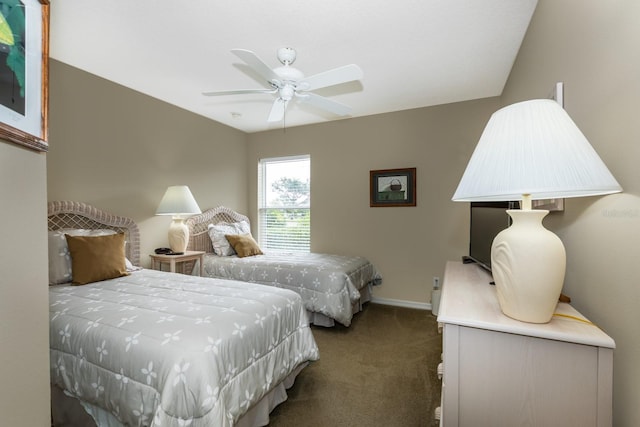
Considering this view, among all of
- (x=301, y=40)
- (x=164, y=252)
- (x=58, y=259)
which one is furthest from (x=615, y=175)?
(x=164, y=252)

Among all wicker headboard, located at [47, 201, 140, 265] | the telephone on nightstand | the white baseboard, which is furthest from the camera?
the white baseboard

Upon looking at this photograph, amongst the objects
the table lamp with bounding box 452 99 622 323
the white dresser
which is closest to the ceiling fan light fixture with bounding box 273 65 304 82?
the table lamp with bounding box 452 99 622 323

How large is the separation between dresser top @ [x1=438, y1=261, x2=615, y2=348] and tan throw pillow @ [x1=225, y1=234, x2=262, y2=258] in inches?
113

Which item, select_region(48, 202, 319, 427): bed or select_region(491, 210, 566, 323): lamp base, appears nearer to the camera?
select_region(491, 210, 566, 323): lamp base

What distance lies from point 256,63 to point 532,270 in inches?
71.0

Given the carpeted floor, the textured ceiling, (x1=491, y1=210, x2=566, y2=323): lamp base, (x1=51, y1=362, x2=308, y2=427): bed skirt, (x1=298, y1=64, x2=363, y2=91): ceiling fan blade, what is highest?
the textured ceiling

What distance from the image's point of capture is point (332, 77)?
2012mm

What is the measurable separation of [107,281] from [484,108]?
168 inches

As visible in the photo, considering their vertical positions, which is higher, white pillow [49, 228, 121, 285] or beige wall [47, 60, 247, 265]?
beige wall [47, 60, 247, 265]

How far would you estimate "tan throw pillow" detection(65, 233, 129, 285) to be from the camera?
7.52 ft

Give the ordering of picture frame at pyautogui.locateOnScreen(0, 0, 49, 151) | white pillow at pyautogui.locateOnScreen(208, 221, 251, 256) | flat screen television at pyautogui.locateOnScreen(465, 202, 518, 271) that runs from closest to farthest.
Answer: picture frame at pyautogui.locateOnScreen(0, 0, 49, 151), flat screen television at pyautogui.locateOnScreen(465, 202, 518, 271), white pillow at pyautogui.locateOnScreen(208, 221, 251, 256)

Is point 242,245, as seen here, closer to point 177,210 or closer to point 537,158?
point 177,210

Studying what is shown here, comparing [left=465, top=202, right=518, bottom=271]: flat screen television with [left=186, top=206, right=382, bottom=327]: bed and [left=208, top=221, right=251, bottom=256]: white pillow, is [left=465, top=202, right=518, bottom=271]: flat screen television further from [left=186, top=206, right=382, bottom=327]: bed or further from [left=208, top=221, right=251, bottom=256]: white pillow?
[left=208, top=221, right=251, bottom=256]: white pillow

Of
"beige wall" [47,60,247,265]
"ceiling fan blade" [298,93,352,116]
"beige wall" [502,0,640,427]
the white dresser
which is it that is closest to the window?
"beige wall" [47,60,247,265]
